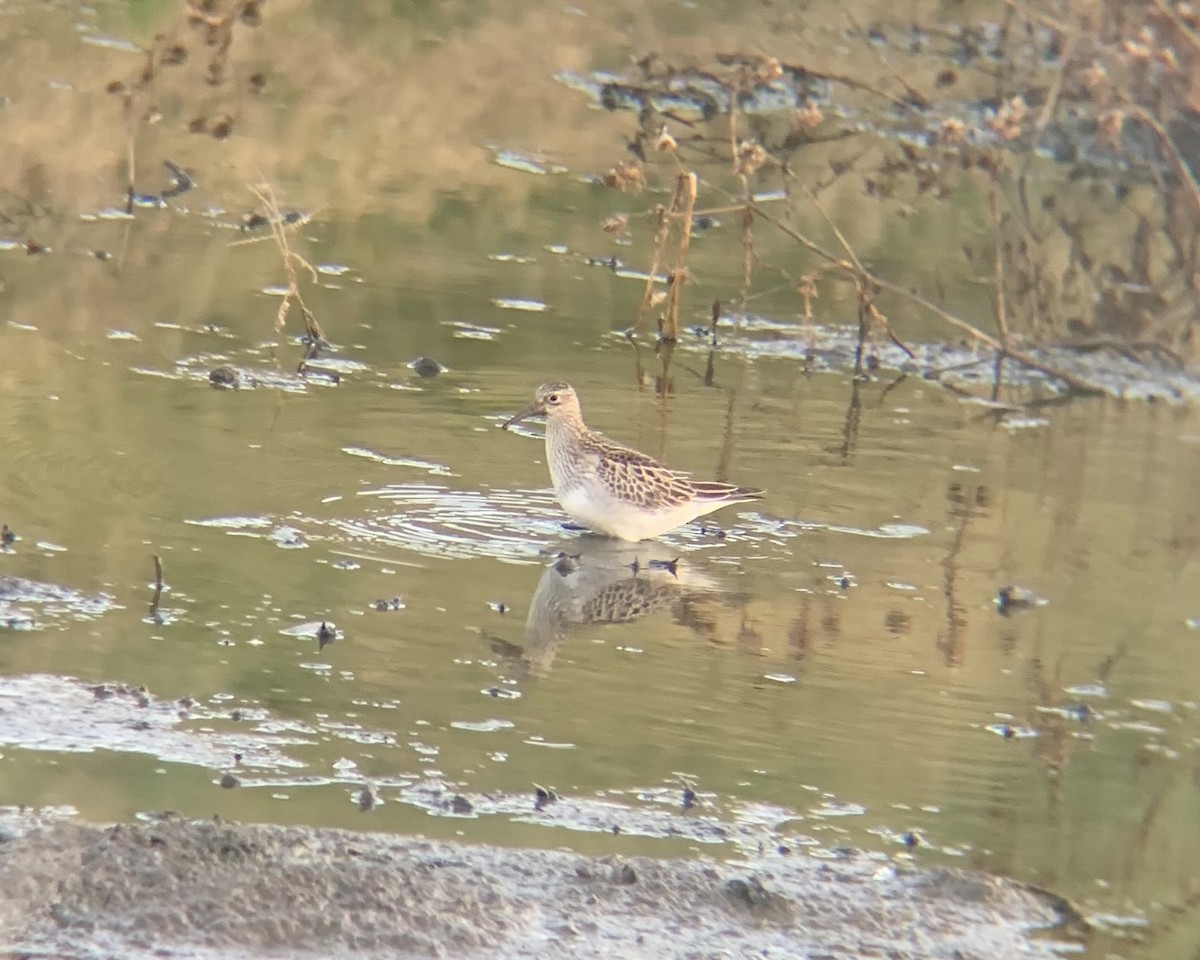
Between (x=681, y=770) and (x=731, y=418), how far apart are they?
15.6 ft

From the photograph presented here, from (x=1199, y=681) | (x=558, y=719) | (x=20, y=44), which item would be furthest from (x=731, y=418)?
(x=20, y=44)

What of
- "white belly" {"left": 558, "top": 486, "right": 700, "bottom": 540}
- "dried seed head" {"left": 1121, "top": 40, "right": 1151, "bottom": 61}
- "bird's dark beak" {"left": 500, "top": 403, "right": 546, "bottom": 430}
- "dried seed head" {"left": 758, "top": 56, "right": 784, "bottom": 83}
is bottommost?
"white belly" {"left": 558, "top": 486, "right": 700, "bottom": 540}

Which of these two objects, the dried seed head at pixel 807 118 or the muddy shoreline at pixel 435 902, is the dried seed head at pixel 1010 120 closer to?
the dried seed head at pixel 807 118

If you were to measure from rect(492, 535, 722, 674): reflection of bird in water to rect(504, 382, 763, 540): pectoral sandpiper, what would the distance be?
0.12 metres

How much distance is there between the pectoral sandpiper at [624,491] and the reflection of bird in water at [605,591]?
120mm

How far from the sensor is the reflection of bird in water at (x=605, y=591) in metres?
7.96

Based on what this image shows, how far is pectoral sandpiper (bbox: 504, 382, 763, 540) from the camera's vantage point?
29.9 feet

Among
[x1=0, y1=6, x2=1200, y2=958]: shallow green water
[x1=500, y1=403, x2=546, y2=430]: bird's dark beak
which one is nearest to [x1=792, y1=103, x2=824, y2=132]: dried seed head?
[x1=0, y1=6, x2=1200, y2=958]: shallow green water

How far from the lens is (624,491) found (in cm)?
912

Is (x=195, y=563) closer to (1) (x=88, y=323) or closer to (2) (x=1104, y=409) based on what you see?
(1) (x=88, y=323)

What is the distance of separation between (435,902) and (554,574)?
319cm

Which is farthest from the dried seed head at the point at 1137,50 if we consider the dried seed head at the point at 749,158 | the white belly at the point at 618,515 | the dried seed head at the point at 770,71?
the white belly at the point at 618,515

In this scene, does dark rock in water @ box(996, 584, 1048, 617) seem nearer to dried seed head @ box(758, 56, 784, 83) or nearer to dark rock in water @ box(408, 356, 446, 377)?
dark rock in water @ box(408, 356, 446, 377)

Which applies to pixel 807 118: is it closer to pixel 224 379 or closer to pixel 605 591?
pixel 224 379
